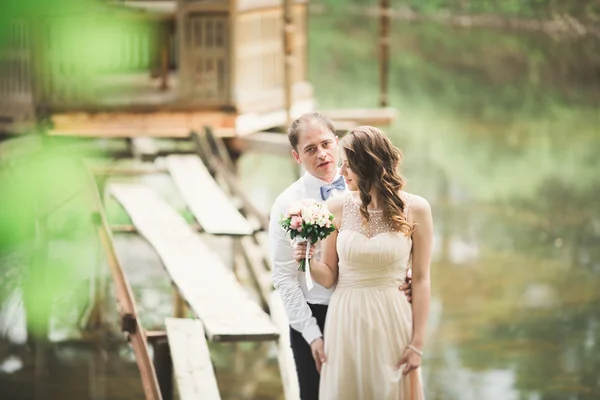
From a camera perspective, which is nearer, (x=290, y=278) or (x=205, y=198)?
(x=290, y=278)

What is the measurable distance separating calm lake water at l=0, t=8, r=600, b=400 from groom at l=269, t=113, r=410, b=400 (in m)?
1.28

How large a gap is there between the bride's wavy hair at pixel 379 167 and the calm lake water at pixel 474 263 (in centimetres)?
155

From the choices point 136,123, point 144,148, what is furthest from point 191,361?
point 136,123

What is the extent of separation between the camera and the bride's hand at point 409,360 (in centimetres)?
477

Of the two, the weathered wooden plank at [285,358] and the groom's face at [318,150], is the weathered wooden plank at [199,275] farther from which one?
the groom's face at [318,150]

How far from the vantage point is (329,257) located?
4809mm

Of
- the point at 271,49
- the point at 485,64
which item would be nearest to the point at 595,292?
the point at 271,49

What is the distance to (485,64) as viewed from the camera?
43.9m

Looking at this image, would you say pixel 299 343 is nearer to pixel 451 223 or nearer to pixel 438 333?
pixel 438 333

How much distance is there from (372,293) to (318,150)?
61 cm

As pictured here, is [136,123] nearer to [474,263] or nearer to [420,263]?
[474,263]

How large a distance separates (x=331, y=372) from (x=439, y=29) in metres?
49.0

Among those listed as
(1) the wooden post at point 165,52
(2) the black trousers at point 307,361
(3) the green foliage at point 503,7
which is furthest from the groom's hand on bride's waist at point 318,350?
(3) the green foliage at point 503,7

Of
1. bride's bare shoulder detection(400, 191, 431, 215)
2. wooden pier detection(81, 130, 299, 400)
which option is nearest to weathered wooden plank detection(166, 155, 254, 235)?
wooden pier detection(81, 130, 299, 400)
